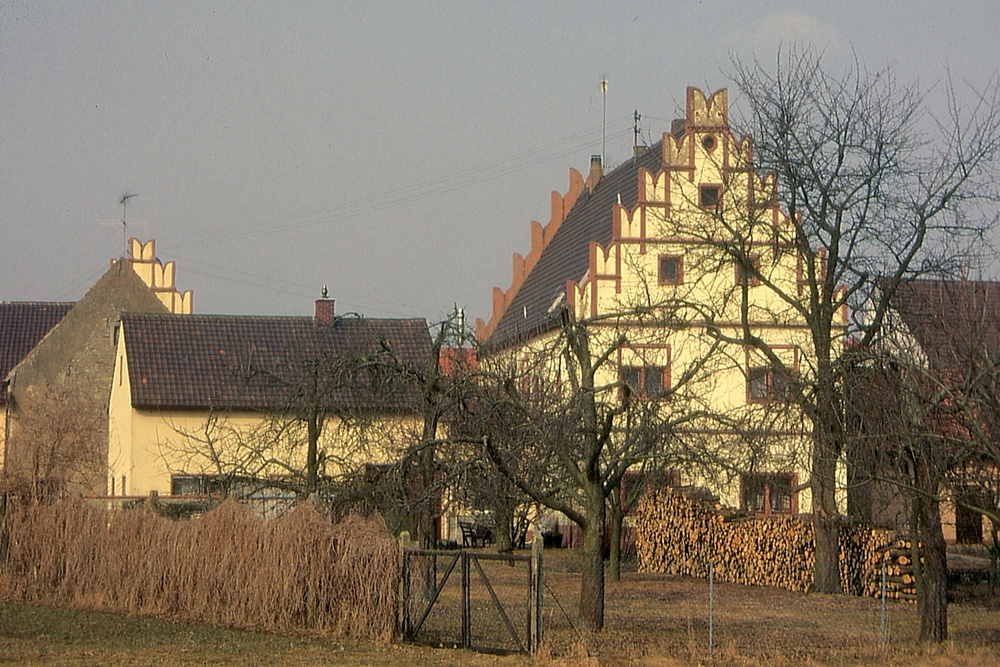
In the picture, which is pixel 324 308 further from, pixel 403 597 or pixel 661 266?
pixel 403 597

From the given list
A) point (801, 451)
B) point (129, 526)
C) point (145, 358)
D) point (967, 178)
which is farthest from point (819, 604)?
point (145, 358)

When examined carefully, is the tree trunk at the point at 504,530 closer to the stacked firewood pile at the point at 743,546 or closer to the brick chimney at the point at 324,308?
the stacked firewood pile at the point at 743,546

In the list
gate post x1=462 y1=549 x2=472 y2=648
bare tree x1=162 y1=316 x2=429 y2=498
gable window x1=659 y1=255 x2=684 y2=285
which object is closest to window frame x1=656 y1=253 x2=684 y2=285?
gable window x1=659 y1=255 x2=684 y2=285

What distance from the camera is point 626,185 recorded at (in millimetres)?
41688

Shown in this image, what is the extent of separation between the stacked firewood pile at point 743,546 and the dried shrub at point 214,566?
424 inches

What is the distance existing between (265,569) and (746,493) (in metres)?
14.2

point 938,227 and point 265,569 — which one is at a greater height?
point 938,227

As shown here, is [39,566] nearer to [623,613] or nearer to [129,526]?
[129,526]

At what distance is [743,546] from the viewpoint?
28875mm

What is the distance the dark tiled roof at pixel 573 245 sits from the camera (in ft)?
132

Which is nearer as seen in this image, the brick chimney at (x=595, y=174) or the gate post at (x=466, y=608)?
the gate post at (x=466, y=608)

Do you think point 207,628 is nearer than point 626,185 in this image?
Yes

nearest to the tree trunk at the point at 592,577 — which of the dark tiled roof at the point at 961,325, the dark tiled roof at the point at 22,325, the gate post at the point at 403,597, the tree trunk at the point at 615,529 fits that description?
the gate post at the point at 403,597

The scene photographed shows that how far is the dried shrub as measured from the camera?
17.6 metres
